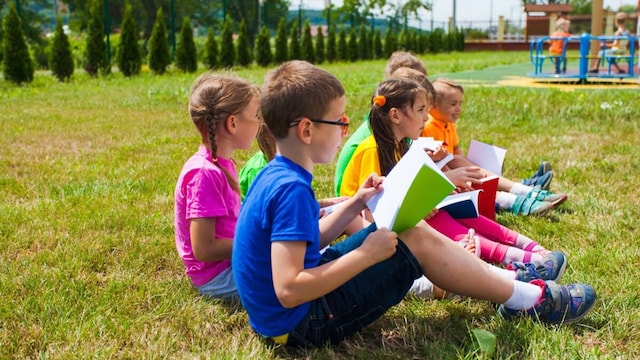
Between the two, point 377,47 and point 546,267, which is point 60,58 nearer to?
point 546,267

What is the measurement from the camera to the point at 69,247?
317 centimetres

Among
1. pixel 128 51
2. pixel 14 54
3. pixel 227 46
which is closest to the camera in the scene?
pixel 14 54

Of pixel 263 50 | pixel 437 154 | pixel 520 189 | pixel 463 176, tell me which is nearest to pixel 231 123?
pixel 463 176

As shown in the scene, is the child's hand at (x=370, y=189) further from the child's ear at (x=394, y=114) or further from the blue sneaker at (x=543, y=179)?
the blue sneaker at (x=543, y=179)

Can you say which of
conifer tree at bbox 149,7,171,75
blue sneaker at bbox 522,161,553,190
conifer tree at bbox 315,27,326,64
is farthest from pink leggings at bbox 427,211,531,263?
conifer tree at bbox 315,27,326,64

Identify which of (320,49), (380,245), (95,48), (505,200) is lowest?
(505,200)

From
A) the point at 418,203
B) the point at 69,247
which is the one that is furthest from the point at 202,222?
the point at 69,247

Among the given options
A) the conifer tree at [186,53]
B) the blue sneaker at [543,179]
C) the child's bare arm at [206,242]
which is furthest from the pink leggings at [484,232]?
the conifer tree at [186,53]

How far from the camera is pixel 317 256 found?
1.97m

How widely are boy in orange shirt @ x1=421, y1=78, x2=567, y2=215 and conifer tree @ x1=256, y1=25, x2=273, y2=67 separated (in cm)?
1882

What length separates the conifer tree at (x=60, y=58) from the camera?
1558cm

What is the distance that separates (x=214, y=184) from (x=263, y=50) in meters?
20.6

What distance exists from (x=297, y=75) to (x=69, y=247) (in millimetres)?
1788

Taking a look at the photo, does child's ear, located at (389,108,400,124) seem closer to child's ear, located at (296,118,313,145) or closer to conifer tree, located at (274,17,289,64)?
child's ear, located at (296,118,313,145)
